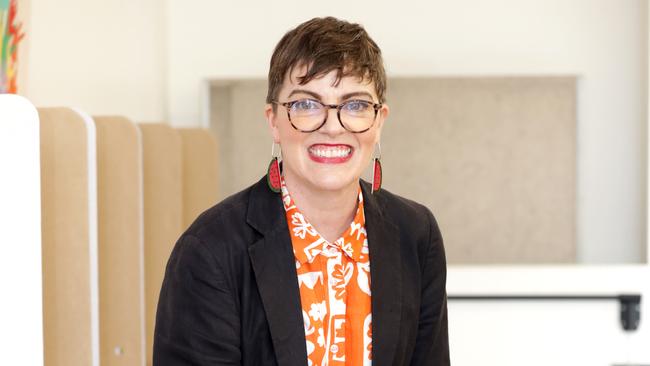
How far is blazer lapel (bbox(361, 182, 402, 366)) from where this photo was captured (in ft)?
5.62

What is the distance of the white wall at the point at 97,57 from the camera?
2988mm

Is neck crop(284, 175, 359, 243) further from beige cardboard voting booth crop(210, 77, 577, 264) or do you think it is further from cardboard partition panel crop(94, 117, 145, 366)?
beige cardboard voting booth crop(210, 77, 577, 264)

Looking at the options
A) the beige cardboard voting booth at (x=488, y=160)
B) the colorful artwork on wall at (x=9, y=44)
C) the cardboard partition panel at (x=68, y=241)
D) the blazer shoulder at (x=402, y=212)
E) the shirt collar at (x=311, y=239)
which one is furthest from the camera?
the beige cardboard voting booth at (x=488, y=160)

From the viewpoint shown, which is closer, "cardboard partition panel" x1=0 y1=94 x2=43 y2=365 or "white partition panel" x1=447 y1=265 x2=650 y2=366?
"cardboard partition panel" x1=0 y1=94 x2=43 y2=365

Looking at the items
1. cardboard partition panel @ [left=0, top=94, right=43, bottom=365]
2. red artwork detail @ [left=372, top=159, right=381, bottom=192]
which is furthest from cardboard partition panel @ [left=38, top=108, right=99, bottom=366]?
red artwork detail @ [left=372, top=159, right=381, bottom=192]

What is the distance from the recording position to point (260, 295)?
5.48ft

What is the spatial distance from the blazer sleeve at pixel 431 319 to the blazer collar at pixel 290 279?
0.08m

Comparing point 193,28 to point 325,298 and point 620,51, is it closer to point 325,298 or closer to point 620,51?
point 620,51

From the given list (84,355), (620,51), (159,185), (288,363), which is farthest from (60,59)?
(620,51)

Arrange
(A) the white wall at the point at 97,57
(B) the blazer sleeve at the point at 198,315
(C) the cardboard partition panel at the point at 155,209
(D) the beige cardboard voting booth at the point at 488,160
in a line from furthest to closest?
(D) the beige cardboard voting booth at the point at 488,160 → (C) the cardboard partition panel at the point at 155,209 → (A) the white wall at the point at 97,57 → (B) the blazer sleeve at the point at 198,315

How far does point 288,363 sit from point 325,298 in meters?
0.14

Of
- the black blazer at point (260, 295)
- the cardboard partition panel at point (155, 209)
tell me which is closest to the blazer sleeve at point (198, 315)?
the black blazer at point (260, 295)

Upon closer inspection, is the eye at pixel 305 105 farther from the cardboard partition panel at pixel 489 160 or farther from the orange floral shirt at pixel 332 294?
the cardboard partition panel at pixel 489 160

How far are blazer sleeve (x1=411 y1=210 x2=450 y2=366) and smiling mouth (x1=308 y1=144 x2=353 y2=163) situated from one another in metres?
0.27
